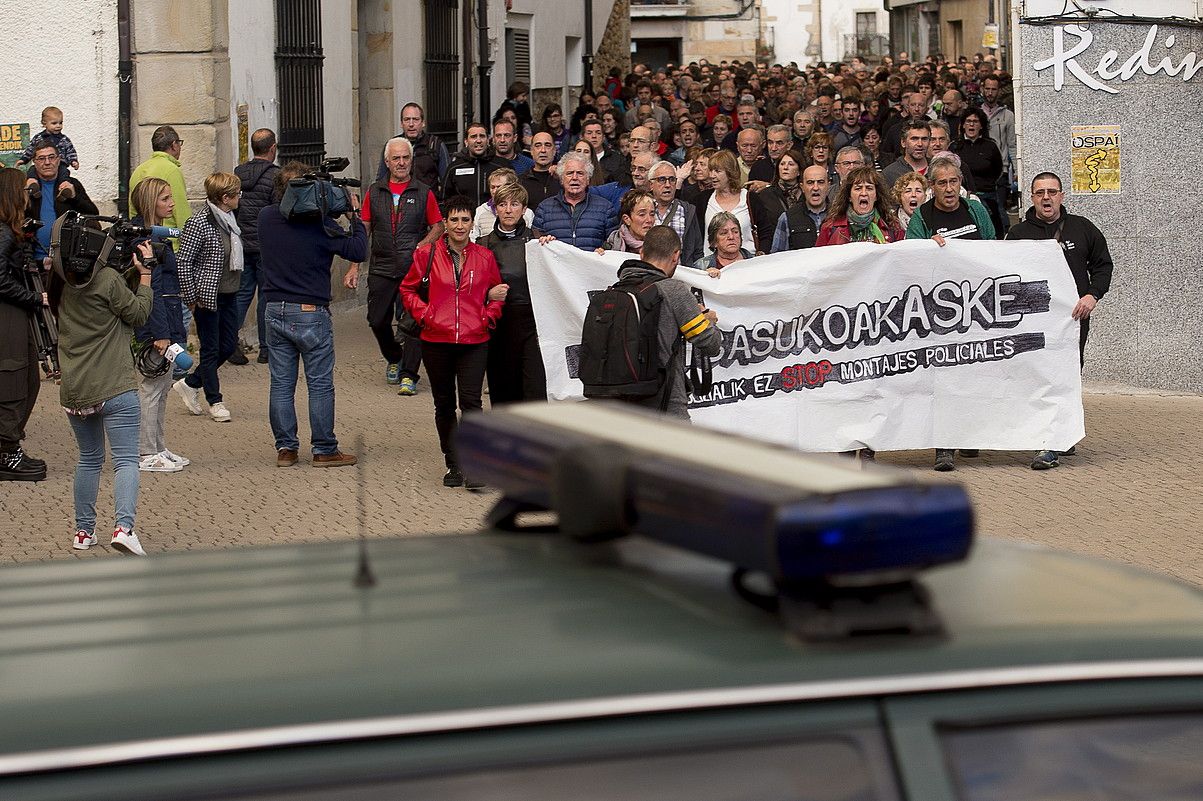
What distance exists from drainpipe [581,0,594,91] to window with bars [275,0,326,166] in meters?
18.4

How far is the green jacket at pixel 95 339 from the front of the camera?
8.71 metres

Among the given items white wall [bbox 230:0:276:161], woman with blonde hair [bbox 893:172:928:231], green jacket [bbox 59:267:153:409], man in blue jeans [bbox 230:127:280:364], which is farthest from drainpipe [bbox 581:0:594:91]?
green jacket [bbox 59:267:153:409]

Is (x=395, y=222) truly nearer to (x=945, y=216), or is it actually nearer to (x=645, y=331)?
(x=945, y=216)

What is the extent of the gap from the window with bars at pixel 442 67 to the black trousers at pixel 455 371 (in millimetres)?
13733

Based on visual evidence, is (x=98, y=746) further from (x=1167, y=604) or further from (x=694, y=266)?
(x=694, y=266)

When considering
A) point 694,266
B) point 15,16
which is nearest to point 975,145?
point 694,266

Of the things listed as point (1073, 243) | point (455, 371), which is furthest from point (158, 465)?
point (1073, 243)

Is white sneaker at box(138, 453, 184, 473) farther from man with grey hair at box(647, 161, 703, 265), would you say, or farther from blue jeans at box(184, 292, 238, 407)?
man with grey hair at box(647, 161, 703, 265)

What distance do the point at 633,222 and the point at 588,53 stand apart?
88.0ft

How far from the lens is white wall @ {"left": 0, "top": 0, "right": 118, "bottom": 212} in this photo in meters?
16.5

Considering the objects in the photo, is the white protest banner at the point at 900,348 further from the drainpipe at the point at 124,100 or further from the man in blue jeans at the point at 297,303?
the drainpipe at the point at 124,100

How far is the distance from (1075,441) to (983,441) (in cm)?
54

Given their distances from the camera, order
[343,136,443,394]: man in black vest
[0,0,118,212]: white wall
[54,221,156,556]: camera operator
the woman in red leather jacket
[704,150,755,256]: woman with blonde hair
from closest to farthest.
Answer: [54,221,156,556]: camera operator, the woman in red leather jacket, [704,150,755,256]: woman with blonde hair, [343,136,443,394]: man in black vest, [0,0,118,212]: white wall

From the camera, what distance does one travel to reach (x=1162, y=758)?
218 centimetres
